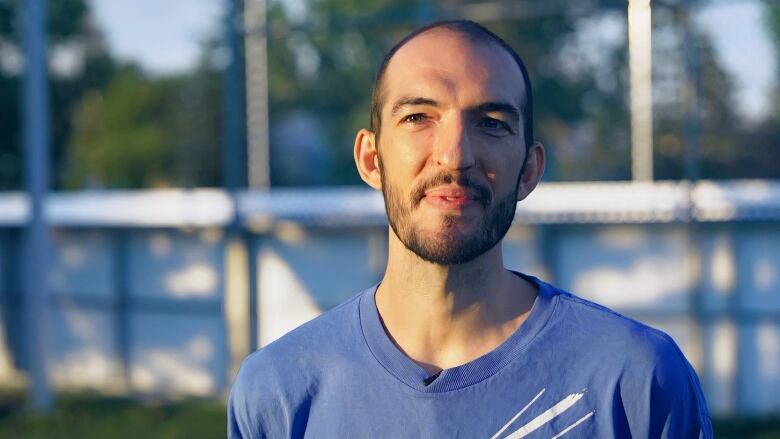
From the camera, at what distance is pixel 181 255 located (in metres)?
9.84

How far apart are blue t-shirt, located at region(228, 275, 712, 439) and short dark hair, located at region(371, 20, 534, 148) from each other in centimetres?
33

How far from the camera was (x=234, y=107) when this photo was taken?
9.49 meters

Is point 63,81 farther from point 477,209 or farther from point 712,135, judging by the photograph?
point 477,209

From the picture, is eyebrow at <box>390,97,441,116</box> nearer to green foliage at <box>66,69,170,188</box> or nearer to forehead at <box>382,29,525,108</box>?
forehead at <box>382,29,525,108</box>

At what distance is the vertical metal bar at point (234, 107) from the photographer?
9.35 meters

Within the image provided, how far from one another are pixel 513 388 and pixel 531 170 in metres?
0.47

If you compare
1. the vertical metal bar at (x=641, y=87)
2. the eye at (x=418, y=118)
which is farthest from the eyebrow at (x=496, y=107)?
the vertical metal bar at (x=641, y=87)

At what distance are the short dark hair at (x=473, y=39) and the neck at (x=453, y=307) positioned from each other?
24cm

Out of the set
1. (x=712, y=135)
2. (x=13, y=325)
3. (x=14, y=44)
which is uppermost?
(x=14, y=44)

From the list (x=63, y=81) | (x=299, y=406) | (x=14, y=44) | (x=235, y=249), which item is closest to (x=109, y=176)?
(x=63, y=81)

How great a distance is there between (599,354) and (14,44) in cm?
2048

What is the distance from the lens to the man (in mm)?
2105

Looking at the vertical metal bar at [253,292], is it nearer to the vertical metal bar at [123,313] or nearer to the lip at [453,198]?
the vertical metal bar at [123,313]

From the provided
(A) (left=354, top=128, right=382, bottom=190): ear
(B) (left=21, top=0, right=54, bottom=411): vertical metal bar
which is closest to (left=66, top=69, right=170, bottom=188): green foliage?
(B) (left=21, top=0, right=54, bottom=411): vertical metal bar
